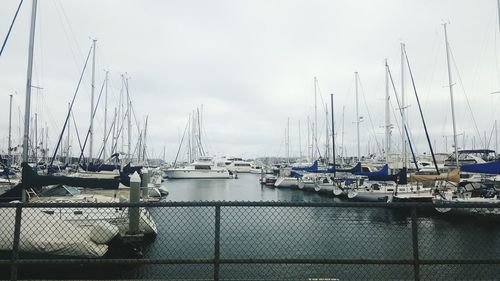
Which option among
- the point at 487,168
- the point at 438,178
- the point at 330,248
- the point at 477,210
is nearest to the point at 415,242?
the point at 330,248

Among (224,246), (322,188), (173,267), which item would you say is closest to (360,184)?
(322,188)

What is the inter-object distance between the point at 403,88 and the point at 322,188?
15143mm

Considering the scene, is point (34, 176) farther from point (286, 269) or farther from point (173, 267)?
point (286, 269)

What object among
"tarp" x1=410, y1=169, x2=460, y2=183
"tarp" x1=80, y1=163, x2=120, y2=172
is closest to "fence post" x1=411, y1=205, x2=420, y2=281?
"tarp" x1=410, y1=169, x2=460, y2=183

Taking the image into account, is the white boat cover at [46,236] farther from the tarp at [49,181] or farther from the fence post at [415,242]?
the fence post at [415,242]

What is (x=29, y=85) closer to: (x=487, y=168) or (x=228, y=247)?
(x=228, y=247)

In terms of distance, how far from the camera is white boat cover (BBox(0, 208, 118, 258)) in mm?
11039

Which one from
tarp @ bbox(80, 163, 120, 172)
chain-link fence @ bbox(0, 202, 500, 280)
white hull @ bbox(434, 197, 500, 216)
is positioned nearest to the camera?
chain-link fence @ bbox(0, 202, 500, 280)

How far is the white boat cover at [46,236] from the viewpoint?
11.0 meters

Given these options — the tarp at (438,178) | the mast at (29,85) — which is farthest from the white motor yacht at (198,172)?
the mast at (29,85)

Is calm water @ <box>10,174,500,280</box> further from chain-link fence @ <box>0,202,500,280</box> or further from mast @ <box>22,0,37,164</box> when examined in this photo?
mast @ <box>22,0,37,164</box>

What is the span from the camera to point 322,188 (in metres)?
45.2

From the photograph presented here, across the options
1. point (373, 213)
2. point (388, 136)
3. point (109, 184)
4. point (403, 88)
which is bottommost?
point (373, 213)

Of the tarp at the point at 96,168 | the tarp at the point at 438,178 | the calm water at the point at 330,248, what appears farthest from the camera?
the tarp at the point at 96,168
